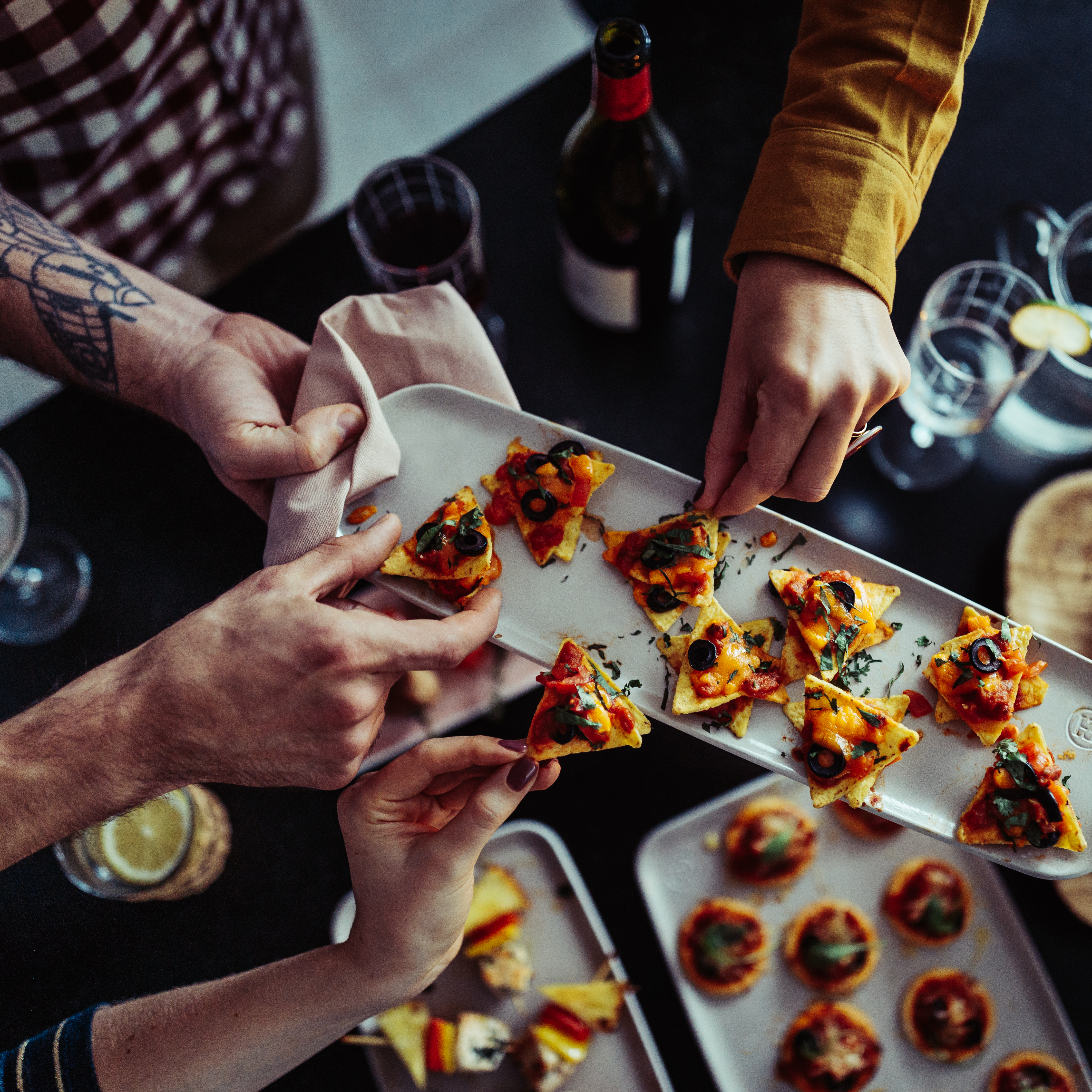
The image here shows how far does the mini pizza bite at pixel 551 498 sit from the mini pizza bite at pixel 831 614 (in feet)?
1.45

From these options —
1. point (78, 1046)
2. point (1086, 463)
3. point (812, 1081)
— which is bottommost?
point (812, 1081)

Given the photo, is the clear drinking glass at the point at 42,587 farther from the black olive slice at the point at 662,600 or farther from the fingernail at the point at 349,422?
the black olive slice at the point at 662,600

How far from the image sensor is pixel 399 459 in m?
1.82

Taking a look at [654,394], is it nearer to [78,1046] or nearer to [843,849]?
[843,849]

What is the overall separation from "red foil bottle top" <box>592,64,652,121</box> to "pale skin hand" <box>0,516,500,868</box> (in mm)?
1030

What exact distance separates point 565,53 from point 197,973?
14.5 ft

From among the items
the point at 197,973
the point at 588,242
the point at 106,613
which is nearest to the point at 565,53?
the point at 588,242

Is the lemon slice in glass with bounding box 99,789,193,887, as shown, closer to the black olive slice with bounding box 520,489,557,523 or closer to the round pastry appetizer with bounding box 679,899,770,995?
the black olive slice with bounding box 520,489,557,523

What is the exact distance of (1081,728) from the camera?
1.69 metres

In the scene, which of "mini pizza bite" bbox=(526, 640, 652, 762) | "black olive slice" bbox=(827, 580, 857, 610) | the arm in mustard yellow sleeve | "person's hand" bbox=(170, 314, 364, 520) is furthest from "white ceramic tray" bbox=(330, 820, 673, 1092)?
the arm in mustard yellow sleeve

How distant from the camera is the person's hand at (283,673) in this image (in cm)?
146

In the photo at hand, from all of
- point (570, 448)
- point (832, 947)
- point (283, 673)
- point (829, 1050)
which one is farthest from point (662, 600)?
point (829, 1050)

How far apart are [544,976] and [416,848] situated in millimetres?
776

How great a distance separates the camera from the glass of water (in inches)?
83.9
